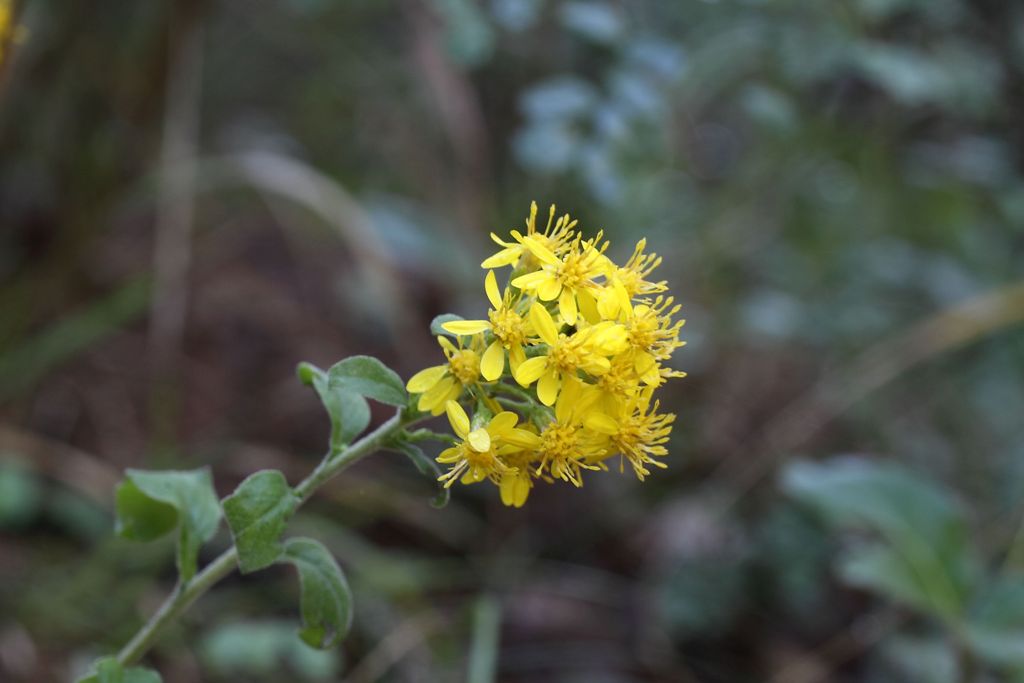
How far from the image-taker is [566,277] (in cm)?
106

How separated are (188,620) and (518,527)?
80 centimetres

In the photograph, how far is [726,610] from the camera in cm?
219

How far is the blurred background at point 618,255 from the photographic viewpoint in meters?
1.91

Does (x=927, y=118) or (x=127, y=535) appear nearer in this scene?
(x=127, y=535)

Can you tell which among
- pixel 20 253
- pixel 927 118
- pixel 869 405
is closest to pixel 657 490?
pixel 869 405

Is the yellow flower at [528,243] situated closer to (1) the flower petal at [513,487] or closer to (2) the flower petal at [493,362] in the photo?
(2) the flower petal at [493,362]

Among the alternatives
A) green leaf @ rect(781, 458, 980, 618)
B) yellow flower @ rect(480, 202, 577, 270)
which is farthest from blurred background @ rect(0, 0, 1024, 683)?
yellow flower @ rect(480, 202, 577, 270)

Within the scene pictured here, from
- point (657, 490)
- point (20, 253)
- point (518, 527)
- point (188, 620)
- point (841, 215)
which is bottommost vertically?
point (188, 620)

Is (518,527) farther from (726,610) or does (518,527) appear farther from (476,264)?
(476,264)

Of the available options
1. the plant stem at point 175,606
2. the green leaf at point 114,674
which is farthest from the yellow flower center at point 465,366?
the green leaf at point 114,674

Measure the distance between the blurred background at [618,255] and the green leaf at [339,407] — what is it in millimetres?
811

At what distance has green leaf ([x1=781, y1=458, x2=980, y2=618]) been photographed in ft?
5.89

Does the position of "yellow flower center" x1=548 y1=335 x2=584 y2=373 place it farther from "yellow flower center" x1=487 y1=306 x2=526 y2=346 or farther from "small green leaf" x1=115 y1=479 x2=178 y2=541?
"small green leaf" x1=115 y1=479 x2=178 y2=541

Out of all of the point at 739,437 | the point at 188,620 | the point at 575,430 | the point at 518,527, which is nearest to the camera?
the point at 575,430
